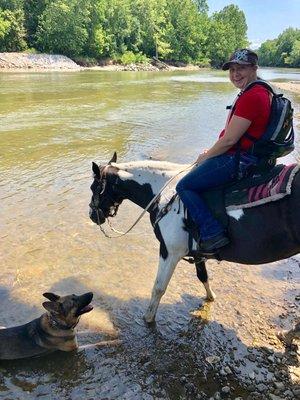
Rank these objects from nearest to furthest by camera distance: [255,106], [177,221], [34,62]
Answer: [255,106] → [177,221] → [34,62]

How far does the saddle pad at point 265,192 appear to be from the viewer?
425cm

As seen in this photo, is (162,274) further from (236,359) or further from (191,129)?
(191,129)

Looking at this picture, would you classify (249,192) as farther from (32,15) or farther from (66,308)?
(32,15)

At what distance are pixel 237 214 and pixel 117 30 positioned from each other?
100341 mm

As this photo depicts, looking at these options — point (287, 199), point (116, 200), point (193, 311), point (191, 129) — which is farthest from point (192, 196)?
point (191, 129)

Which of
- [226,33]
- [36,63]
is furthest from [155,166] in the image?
[226,33]

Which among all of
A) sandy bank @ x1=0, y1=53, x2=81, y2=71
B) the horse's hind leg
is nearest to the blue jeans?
the horse's hind leg

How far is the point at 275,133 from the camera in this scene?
4.29 metres

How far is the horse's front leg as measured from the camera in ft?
17.3

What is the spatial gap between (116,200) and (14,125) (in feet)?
50.9

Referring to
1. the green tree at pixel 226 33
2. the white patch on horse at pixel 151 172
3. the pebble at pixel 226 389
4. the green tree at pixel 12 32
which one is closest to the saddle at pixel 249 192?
the white patch on horse at pixel 151 172

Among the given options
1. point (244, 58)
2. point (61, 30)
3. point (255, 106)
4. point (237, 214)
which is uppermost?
point (61, 30)

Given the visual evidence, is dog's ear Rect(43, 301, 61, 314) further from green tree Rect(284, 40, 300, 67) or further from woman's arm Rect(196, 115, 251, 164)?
green tree Rect(284, 40, 300, 67)

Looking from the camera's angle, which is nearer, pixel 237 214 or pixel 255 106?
pixel 255 106
